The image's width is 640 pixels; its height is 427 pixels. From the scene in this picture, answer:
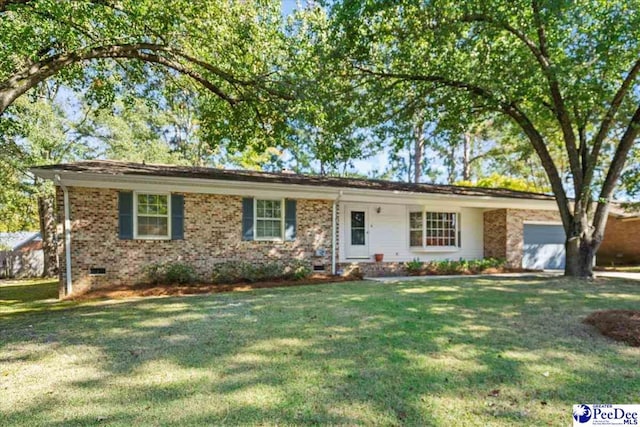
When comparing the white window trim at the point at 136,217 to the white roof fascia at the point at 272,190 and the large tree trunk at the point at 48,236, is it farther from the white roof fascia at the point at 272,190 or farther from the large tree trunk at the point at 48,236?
the large tree trunk at the point at 48,236

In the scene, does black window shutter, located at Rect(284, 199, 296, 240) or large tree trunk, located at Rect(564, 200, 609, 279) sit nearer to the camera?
large tree trunk, located at Rect(564, 200, 609, 279)

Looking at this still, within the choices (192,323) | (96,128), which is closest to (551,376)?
(192,323)

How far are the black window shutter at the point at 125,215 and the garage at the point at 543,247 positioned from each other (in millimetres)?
14232

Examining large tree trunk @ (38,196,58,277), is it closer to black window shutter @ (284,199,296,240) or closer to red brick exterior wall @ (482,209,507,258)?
black window shutter @ (284,199,296,240)

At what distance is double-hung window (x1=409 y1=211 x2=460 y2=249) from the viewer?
512 inches

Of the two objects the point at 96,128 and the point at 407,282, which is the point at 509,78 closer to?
the point at 407,282

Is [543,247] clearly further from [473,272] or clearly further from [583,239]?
[583,239]

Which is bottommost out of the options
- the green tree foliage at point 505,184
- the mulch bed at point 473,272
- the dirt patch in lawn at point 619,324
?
the mulch bed at point 473,272

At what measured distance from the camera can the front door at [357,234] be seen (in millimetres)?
12258

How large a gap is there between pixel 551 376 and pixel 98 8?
9051 mm

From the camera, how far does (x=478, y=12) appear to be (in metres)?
8.93

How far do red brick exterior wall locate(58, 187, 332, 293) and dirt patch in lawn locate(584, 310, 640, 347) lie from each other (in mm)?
7429
